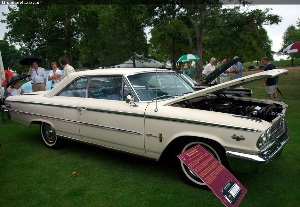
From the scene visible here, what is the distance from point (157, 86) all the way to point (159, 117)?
2.45 ft

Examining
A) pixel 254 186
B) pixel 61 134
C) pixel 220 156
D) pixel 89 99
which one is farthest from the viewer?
pixel 61 134

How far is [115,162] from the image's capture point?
171 inches

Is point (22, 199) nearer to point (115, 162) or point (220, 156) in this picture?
point (115, 162)

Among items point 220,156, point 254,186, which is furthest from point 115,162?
point 254,186

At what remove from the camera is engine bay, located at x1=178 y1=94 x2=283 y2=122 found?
365 cm

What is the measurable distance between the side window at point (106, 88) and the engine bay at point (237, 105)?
997 millimetres

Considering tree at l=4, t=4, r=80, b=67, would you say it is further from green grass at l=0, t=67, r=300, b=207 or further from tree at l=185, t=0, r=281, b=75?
green grass at l=0, t=67, r=300, b=207

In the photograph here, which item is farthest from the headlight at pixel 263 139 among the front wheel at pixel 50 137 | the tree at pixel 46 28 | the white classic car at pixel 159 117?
the tree at pixel 46 28

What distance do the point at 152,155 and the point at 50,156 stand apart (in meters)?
2.13

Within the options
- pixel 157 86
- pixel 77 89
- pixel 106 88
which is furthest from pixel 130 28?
pixel 157 86

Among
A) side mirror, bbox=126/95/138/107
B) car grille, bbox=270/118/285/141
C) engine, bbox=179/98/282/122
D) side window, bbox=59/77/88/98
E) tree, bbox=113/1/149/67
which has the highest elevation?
tree, bbox=113/1/149/67

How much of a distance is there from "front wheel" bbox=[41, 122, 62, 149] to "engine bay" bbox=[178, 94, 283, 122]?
2.60m

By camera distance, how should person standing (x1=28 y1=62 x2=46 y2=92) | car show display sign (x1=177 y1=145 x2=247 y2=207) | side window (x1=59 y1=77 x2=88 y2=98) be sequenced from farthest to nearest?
person standing (x1=28 y1=62 x2=46 y2=92) → side window (x1=59 y1=77 x2=88 y2=98) → car show display sign (x1=177 y1=145 x2=247 y2=207)

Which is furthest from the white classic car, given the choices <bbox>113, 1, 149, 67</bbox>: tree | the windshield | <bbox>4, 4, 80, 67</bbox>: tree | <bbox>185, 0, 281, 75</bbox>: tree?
<bbox>4, 4, 80, 67</bbox>: tree
